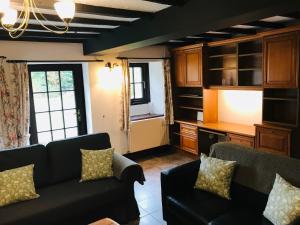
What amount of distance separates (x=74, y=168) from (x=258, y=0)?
2.67 meters

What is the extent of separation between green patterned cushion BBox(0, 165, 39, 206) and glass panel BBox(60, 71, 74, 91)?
90.5 inches

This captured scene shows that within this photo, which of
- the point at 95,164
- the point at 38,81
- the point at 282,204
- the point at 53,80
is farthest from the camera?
the point at 53,80

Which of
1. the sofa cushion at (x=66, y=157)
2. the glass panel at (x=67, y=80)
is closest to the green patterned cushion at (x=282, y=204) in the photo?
the sofa cushion at (x=66, y=157)

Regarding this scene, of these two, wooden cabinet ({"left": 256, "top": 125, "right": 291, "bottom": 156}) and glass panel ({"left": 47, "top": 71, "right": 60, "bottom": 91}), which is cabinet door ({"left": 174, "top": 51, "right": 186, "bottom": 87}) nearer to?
wooden cabinet ({"left": 256, "top": 125, "right": 291, "bottom": 156})

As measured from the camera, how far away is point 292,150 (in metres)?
3.65

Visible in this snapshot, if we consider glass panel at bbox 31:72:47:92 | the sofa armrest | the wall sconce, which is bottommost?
the sofa armrest

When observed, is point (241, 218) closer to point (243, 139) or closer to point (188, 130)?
point (243, 139)

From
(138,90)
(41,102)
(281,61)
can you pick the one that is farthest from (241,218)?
(138,90)

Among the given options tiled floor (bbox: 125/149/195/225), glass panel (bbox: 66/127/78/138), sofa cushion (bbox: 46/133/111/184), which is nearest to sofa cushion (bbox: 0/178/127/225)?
sofa cushion (bbox: 46/133/111/184)

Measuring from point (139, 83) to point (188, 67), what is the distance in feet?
3.91

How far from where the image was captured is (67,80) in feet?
16.1

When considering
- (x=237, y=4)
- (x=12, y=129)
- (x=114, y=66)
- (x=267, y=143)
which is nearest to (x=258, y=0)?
(x=237, y=4)

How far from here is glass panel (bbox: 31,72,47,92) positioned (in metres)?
4.58

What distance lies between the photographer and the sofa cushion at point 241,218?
85.9 inches
